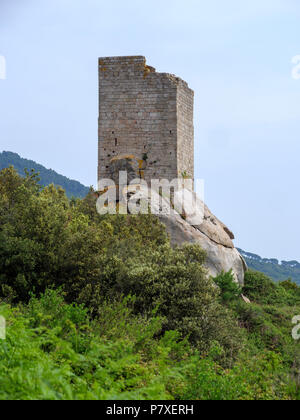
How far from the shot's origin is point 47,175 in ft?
397

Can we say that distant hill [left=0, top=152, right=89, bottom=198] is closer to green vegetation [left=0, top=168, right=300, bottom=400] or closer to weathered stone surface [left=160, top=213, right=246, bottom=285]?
weathered stone surface [left=160, top=213, right=246, bottom=285]

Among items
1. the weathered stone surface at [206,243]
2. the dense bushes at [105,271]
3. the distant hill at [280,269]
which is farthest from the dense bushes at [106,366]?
the distant hill at [280,269]

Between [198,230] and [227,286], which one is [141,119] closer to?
[198,230]

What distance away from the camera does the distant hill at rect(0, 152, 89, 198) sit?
117581 millimetres

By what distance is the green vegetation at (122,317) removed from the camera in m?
7.60

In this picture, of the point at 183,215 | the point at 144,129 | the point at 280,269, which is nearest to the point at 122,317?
the point at 183,215

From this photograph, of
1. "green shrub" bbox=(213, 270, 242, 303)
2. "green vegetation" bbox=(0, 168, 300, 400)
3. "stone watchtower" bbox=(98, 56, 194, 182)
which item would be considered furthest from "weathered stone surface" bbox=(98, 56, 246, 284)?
"green vegetation" bbox=(0, 168, 300, 400)

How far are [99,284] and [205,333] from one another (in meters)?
3.18

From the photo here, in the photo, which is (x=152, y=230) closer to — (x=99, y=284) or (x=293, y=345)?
(x=99, y=284)

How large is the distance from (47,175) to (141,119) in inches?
4031

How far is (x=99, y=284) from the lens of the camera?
13.7 meters

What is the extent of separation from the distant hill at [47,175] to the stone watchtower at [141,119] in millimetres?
93711

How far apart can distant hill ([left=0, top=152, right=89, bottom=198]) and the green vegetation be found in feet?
326
